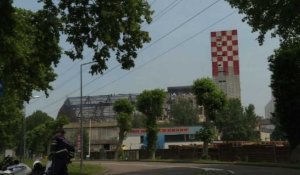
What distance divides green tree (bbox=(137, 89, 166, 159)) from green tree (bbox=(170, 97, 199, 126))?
93.9 metres

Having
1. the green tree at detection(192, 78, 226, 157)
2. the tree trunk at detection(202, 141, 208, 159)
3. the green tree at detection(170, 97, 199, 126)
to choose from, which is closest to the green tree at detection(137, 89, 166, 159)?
the green tree at detection(192, 78, 226, 157)

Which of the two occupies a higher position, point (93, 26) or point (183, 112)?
point (183, 112)

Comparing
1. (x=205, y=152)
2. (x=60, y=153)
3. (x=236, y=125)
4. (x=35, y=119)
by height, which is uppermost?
(x=35, y=119)

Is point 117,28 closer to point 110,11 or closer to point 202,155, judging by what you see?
point 110,11

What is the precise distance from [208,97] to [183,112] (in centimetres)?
10734

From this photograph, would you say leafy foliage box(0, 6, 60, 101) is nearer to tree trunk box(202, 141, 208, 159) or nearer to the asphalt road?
the asphalt road

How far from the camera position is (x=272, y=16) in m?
21.5

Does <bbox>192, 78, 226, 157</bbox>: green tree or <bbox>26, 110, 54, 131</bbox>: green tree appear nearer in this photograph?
<bbox>192, 78, 226, 157</bbox>: green tree

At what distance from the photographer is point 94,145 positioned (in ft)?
422

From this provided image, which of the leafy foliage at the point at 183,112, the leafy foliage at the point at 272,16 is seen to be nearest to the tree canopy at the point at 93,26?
the leafy foliage at the point at 272,16

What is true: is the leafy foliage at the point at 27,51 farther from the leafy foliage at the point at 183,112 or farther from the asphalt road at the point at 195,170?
the leafy foliage at the point at 183,112

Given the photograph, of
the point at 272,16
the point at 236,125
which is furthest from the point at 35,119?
the point at 272,16

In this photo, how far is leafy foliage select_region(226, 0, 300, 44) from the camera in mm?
20172

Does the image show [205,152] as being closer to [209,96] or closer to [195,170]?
[209,96]
